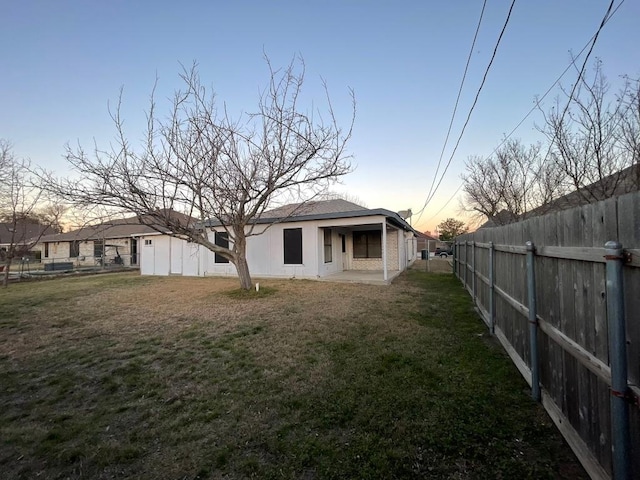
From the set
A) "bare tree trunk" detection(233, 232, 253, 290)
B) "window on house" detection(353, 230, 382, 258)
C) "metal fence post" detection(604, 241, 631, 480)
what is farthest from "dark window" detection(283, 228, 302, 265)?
"metal fence post" detection(604, 241, 631, 480)

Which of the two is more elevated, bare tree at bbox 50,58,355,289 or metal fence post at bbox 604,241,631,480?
bare tree at bbox 50,58,355,289

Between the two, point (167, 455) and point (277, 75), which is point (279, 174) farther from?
point (167, 455)

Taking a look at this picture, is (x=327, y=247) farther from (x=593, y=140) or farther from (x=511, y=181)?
(x=511, y=181)

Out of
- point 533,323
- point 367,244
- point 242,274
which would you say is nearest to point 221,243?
point 242,274

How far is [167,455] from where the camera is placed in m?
2.14

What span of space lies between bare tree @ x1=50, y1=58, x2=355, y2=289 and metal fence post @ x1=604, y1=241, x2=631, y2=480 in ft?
23.6

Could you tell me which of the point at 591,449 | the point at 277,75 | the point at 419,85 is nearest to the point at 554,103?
the point at 419,85

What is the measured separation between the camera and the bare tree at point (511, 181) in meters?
14.1

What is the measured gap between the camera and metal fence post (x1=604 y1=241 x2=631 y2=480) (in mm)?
1378

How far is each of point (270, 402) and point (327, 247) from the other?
10446mm

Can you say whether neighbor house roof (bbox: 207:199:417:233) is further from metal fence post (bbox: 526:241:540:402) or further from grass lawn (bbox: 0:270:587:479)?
metal fence post (bbox: 526:241:540:402)

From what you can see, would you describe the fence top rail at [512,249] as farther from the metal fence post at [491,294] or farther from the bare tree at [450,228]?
the bare tree at [450,228]

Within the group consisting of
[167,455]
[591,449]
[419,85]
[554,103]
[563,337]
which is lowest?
[167,455]

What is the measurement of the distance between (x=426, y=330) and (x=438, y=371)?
175 centimetres
